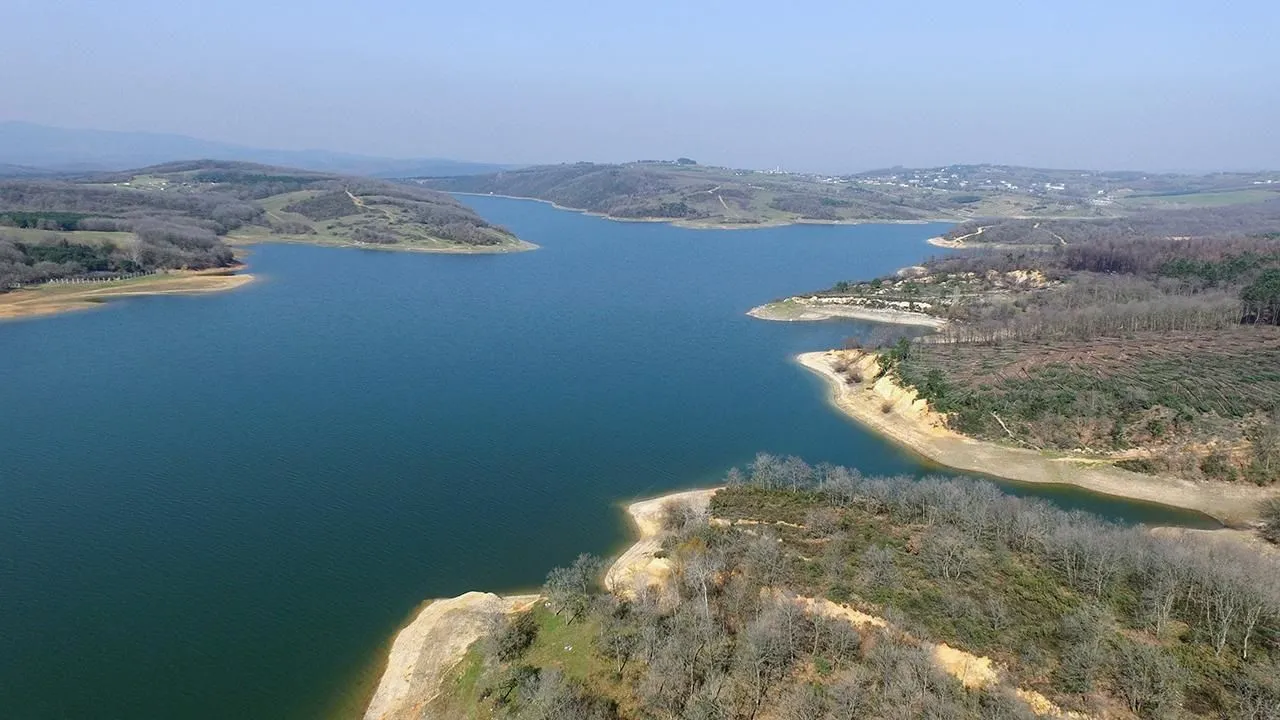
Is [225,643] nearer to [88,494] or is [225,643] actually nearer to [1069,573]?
[88,494]

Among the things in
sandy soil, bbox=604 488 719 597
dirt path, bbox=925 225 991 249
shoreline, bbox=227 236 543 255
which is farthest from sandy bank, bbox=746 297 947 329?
dirt path, bbox=925 225 991 249

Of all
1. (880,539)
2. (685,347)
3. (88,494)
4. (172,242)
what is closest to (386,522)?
(88,494)

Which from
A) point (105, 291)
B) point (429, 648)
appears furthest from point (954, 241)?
point (429, 648)

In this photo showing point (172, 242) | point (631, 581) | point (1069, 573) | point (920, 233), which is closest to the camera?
point (1069, 573)

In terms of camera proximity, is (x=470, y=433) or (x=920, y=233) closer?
(x=470, y=433)

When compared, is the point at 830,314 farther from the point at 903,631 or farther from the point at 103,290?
the point at 103,290

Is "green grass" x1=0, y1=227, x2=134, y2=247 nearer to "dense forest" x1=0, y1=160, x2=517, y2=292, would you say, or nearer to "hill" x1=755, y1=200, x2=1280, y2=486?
"dense forest" x1=0, y1=160, x2=517, y2=292

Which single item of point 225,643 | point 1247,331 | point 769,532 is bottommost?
point 225,643
